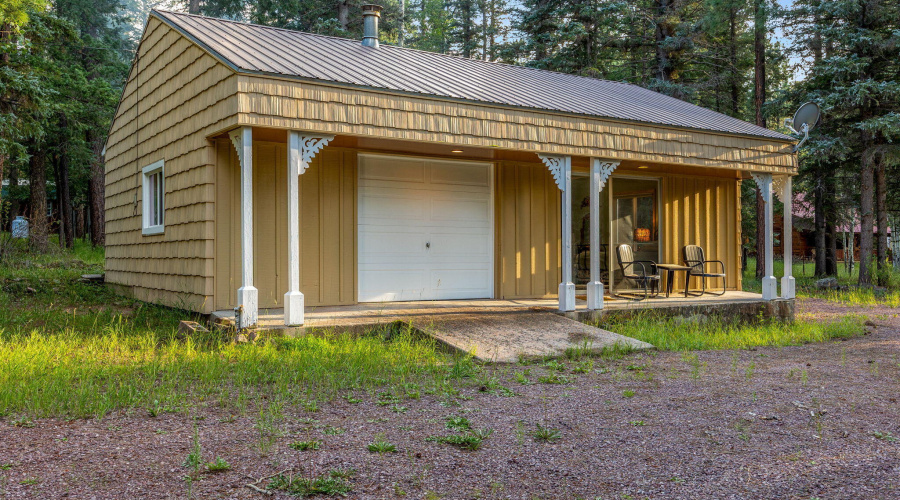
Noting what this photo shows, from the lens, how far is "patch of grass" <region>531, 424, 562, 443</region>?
367 cm

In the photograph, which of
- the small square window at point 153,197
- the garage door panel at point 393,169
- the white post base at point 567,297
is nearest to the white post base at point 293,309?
the garage door panel at point 393,169

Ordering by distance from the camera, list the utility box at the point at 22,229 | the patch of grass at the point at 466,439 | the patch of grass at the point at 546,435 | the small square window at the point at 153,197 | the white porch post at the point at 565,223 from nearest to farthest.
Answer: the patch of grass at the point at 466,439 → the patch of grass at the point at 546,435 → the white porch post at the point at 565,223 → the small square window at the point at 153,197 → the utility box at the point at 22,229

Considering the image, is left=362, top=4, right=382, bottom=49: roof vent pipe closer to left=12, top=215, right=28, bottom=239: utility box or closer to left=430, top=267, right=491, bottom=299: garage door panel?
left=430, top=267, right=491, bottom=299: garage door panel

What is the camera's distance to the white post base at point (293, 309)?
638cm

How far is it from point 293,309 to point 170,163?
130 inches

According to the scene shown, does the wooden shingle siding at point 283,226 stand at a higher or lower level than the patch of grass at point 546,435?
higher

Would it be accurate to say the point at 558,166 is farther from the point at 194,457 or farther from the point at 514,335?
the point at 194,457

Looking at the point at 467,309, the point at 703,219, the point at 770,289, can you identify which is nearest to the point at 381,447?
the point at 467,309

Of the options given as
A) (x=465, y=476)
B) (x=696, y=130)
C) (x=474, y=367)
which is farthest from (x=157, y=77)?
(x=465, y=476)

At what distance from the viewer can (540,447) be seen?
11.6ft

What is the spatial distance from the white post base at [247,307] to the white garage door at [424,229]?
7.50ft

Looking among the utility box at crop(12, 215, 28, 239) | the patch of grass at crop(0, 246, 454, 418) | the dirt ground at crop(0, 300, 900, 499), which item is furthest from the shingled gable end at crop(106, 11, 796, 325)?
the utility box at crop(12, 215, 28, 239)

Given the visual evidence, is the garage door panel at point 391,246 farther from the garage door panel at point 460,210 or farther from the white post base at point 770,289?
the white post base at point 770,289

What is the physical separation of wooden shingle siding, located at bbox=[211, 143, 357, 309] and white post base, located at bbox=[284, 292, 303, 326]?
1.44 m
